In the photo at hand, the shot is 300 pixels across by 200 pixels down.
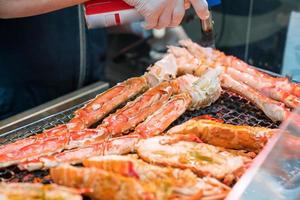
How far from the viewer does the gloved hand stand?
5.57 ft

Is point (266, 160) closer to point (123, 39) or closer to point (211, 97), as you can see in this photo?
point (211, 97)

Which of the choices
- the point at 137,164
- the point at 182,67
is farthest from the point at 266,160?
the point at 182,67

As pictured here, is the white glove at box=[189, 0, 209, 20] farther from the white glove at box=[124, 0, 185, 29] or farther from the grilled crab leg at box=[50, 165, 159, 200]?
the grilled crab leg at box=[50, 165, 159, 200]

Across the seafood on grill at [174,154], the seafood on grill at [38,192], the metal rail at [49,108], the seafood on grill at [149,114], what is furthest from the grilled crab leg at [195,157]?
the metal rail at [49,108]

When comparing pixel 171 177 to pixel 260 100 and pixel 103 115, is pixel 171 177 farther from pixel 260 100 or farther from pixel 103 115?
pixel 260 100

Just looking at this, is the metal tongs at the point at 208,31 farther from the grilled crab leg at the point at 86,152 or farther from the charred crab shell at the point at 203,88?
the grilled crab leg at the point at 86,152

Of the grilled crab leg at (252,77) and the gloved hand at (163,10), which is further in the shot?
the grilled crab leg at (252,77)

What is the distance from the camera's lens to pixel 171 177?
4.25 ft

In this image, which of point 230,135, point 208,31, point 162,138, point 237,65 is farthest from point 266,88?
point 162,138

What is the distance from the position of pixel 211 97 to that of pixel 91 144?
560 millimetres

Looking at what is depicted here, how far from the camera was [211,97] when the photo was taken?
1853 mm

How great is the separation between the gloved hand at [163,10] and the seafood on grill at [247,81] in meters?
0.31

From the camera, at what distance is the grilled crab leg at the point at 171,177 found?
1.23m

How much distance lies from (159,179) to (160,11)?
28.4 inches
